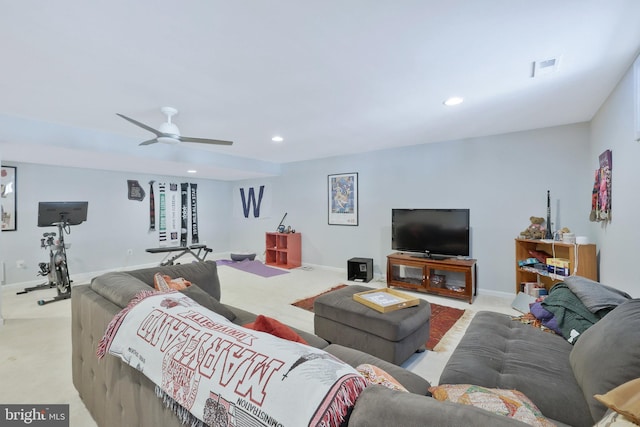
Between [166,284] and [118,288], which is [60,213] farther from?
[118,288]

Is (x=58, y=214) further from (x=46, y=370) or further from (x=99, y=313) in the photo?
(x=99, y=313)

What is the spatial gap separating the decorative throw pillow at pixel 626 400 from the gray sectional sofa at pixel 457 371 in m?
0.33

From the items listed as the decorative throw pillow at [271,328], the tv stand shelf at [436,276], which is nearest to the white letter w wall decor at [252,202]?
the tv stand shelf at [436,276]

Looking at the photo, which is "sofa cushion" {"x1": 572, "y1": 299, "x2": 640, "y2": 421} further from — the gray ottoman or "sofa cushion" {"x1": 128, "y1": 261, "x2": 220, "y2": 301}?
"sofa cushion" {"x1": 128, "y1": 261, "x2": 220, "y2": 301}

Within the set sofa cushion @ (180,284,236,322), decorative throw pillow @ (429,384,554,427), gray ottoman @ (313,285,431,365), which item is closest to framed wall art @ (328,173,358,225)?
gray ottoman @ (313,285,431,365)

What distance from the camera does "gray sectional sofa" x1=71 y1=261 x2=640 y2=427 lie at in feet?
2.06

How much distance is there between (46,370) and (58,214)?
9.85 feet

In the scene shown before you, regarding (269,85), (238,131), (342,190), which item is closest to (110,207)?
(238,131)

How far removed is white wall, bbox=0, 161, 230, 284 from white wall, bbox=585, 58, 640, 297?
22.4 ft

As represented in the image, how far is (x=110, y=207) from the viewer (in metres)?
5.56

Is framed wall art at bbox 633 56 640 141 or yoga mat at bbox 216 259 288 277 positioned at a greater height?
framed wall art at bbox 633 56 640 141

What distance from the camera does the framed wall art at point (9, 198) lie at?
4328 millimetres

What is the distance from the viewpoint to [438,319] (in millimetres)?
3182

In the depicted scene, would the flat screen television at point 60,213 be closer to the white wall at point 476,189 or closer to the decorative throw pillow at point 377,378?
the white wall at point 476,189
